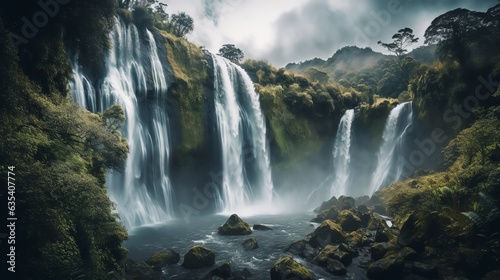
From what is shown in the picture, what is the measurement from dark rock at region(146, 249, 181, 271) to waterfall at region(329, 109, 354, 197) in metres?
27.5

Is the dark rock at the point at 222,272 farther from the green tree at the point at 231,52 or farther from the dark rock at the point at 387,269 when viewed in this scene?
the green tree at the point at 231,52

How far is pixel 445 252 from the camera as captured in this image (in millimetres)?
12672

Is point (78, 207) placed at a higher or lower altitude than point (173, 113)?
lower

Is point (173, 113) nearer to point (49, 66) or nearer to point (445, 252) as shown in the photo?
point (49, 66)

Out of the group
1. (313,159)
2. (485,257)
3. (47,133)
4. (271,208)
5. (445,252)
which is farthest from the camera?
(313,159)

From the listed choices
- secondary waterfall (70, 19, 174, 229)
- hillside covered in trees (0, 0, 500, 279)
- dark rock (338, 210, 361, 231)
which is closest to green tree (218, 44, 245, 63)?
hillside covered in trees (0, 0, 500, 279)

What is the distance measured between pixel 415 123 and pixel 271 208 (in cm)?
1830

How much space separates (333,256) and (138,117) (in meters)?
19.1

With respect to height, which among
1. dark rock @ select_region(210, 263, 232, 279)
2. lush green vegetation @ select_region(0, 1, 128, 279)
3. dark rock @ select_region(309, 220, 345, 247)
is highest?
A: lush green vegetation @ select_region(0, 1, 128, 279)

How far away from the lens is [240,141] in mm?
33906

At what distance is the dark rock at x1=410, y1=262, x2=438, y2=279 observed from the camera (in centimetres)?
1189

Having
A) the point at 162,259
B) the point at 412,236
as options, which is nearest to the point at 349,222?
the point at 412,236

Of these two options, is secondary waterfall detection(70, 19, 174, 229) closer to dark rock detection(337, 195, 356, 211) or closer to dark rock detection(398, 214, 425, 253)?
dark rock detection(337, 195, 356, 211)

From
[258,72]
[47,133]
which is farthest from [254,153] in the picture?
[47,133]
